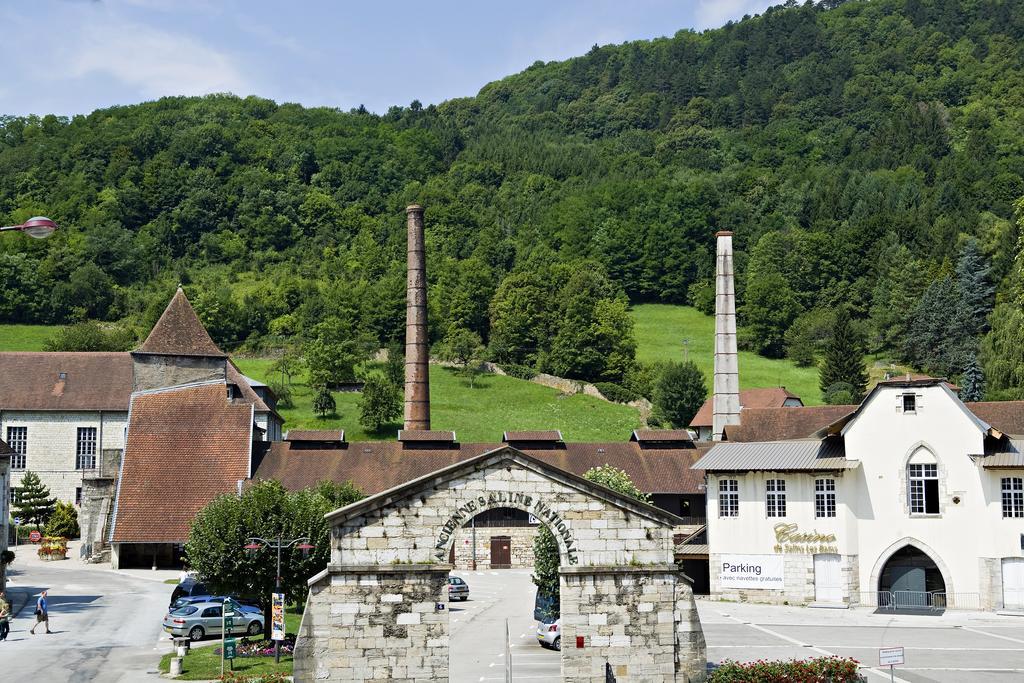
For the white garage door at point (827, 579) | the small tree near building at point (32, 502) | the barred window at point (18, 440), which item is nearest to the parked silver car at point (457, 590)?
the white garage door at point (827, 579)

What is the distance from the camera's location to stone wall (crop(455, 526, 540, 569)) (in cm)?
6556

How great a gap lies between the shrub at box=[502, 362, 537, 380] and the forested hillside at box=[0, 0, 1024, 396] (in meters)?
3.71

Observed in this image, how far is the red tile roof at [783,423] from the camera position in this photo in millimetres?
66500

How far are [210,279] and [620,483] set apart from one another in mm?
112178

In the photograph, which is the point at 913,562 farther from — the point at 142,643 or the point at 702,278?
the point at 702,278

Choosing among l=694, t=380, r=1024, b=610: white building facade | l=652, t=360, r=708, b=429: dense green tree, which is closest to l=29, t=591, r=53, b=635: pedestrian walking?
l=694, t=380, r=1024, b=610: white building facade

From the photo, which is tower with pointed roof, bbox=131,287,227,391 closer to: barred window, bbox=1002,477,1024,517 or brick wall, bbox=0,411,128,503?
brick wall, bbox=0,411,128,503

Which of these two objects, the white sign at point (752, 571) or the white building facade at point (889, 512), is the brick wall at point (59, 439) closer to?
the white building facade at point (889, 512)

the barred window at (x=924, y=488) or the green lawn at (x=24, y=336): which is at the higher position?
the green lawn at (x=24, y=336)

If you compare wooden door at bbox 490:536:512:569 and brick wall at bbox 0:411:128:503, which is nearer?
wooden door at bbox 490:536:512:569

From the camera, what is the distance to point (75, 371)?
81312 mm

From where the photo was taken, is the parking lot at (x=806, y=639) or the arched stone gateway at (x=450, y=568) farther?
the parking lot at (x=806, y=639)

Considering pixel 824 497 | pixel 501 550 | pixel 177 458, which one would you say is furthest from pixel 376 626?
pixel 177 458

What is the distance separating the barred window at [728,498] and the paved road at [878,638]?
393cm
